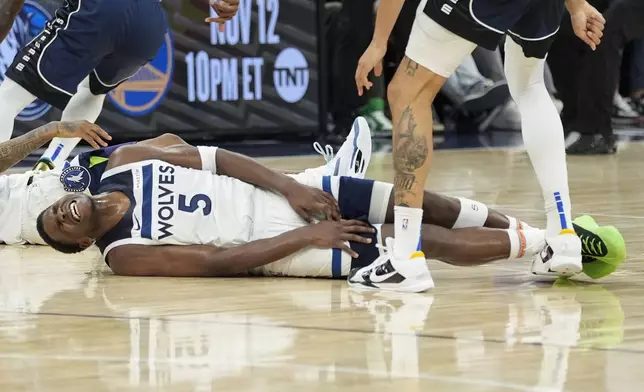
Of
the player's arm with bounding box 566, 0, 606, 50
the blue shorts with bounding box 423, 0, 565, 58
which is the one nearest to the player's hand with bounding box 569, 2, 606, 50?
the player's arm with bounding box 566, 0, 606, 50

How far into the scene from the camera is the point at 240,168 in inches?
176

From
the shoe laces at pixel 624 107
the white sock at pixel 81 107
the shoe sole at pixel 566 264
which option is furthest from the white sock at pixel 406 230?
the shoe laces at pixel 624 107

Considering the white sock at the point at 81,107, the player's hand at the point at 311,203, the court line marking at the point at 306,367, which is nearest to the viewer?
the court line marking at the point at 306,367

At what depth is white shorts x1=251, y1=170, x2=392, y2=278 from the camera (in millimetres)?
4223

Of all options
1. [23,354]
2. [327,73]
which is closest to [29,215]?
[23,354]

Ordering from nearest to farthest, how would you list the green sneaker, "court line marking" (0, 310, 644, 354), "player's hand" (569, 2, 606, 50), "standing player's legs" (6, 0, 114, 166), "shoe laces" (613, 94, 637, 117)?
"court line marking" (0, 310, 644, 354), the green sneaker, "player's hand" (569, 2, 606, 50), "standing player's legs" (6, 0, 114, 166), "shoe laces" (613, 94, 637, 117)

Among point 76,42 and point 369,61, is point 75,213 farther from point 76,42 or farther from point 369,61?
point 76,42

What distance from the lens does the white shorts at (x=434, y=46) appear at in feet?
12.7

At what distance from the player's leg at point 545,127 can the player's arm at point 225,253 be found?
0.61 meters

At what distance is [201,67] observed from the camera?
9.62 metres

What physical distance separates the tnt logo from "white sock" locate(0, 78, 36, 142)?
4.31 m

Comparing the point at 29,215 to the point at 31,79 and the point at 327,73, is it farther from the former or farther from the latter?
the point at 327,73

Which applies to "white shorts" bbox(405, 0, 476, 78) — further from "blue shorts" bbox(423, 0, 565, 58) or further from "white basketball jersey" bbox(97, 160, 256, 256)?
"white basketball jersey" bbox(97, 160, 256, 256)

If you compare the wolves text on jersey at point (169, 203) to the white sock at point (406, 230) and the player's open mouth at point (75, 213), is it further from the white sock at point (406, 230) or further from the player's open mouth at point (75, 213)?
the white sock at point (406, 230)
